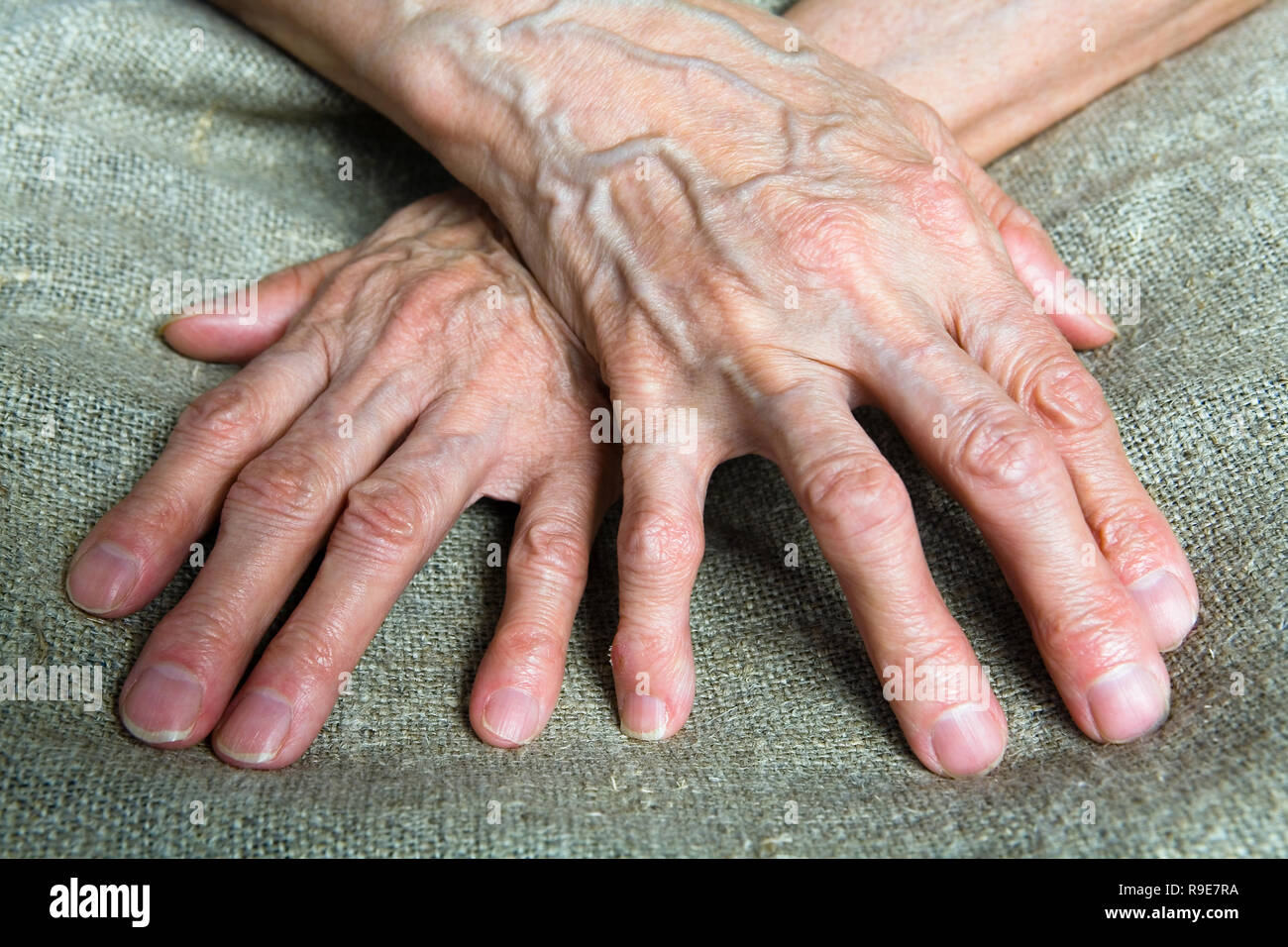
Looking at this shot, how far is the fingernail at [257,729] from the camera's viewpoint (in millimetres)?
671

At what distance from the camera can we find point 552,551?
790 millimetres

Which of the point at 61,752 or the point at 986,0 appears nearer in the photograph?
the point at 61,752

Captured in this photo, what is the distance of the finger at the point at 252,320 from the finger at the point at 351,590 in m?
0.22

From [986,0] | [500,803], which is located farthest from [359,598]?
[986,0]

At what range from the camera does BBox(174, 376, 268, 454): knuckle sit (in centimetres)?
81

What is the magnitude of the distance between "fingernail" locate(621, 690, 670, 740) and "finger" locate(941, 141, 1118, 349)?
399 millimetres

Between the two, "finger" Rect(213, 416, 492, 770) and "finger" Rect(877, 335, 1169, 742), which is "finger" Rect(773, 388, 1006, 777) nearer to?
"finger" Rect(877, 335, 1169, 742)

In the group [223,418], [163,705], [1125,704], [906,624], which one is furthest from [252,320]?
[1125,704]

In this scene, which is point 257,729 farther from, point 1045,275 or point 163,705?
point 1045,275

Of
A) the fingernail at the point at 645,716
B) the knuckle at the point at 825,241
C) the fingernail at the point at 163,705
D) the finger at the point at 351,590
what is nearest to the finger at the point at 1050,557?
the knuckle at the point at 825,241

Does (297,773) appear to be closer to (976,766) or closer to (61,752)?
(61,752)

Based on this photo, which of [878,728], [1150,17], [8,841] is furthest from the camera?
[1150,17]

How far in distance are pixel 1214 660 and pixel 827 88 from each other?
0.50 meters

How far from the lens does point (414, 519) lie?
0.77 m
